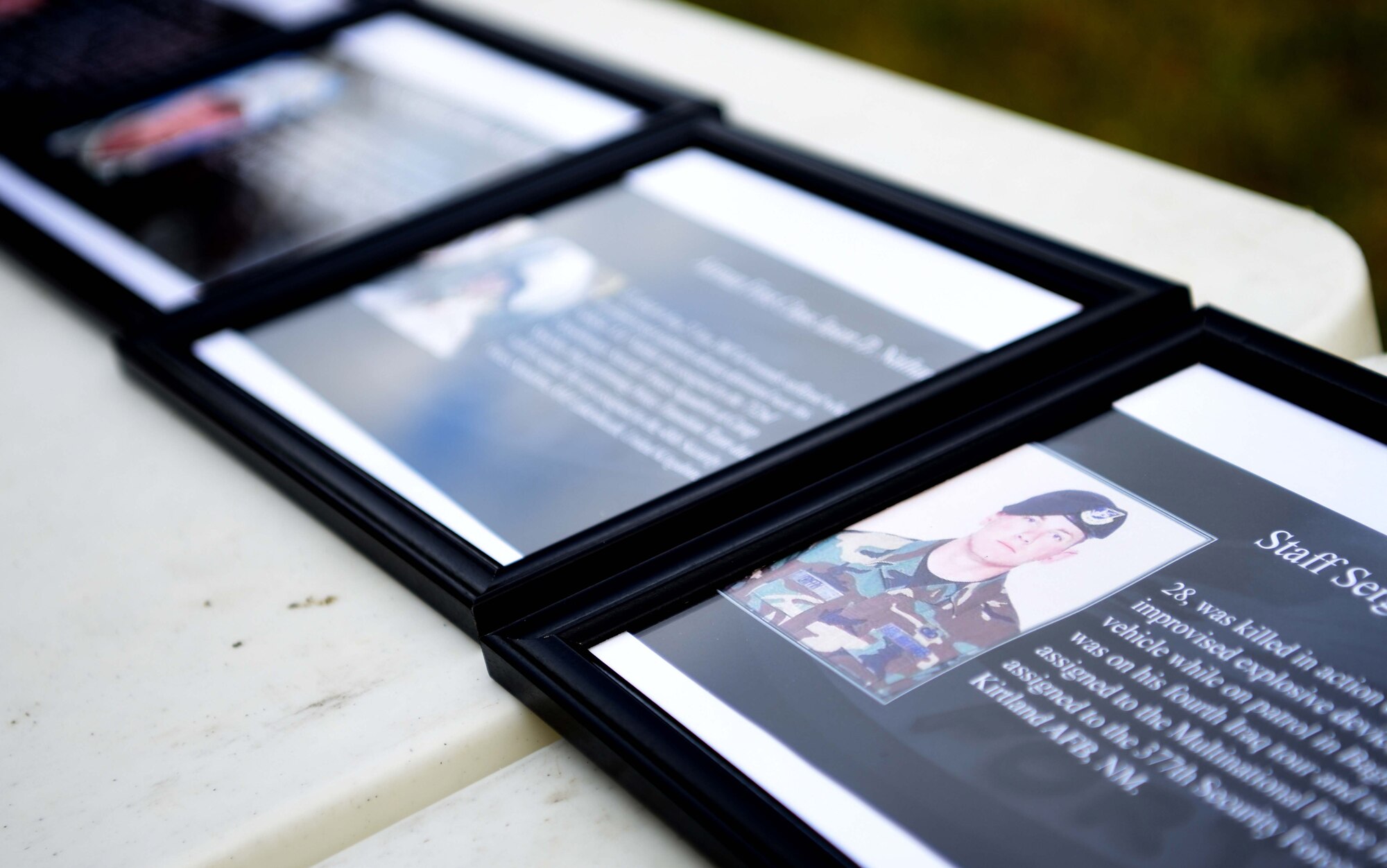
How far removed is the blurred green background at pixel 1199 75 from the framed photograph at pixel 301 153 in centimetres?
162

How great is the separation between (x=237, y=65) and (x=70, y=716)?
99 cm

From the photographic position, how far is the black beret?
813 mm

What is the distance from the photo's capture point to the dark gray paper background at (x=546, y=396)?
94 centimetres

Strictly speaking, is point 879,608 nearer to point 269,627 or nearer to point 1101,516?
point 1101,516

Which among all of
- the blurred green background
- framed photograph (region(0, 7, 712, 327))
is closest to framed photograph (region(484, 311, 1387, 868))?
framed photograph (region(0, 7, 712, 327))

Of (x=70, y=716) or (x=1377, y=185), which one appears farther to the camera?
(x=1377, y=185)

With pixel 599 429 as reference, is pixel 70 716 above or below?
below

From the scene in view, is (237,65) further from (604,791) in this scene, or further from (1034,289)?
(604,791)

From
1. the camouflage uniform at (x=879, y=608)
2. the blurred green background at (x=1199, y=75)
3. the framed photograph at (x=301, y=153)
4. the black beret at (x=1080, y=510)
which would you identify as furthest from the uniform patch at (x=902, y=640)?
the blurred green background at (x=1199, y=75)

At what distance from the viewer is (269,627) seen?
93 cm

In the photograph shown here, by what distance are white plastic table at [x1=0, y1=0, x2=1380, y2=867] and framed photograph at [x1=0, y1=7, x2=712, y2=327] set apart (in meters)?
0.10

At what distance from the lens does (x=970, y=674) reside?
0.73 meters

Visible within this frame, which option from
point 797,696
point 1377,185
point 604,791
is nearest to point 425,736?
point 604,791

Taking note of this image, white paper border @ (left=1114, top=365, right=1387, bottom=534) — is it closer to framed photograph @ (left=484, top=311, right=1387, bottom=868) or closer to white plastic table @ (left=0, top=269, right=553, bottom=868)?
framed photograph @ (left=484, top=311, right=1387, bottom=868)
